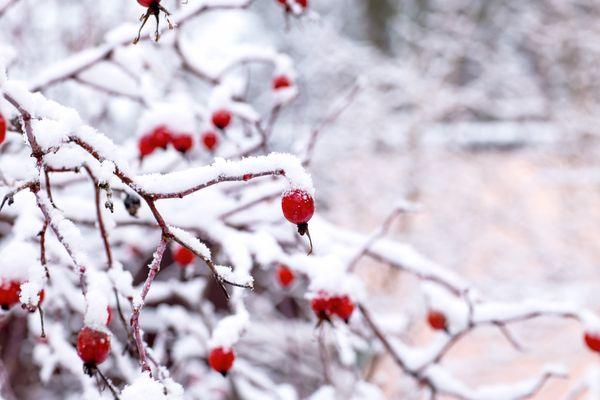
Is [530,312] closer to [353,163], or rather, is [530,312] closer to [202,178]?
[202,178]

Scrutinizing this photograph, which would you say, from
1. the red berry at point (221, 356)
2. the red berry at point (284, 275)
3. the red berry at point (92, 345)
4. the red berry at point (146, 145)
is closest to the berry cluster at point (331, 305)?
the red berry at point (221, 356)

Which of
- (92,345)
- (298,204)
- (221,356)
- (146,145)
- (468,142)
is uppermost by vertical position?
(298,204)

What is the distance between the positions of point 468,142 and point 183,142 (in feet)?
26.5

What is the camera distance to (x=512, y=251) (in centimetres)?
743

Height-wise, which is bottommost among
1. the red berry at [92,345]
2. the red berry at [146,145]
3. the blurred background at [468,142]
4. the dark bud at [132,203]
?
the blurred background at [468,142]

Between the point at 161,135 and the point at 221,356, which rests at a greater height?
the point at 161,135

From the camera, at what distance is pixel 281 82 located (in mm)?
1807

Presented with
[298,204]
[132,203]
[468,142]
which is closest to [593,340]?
[298,204]

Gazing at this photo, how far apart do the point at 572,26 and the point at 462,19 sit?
4.28ft

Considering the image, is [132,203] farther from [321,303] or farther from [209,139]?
[209,139]

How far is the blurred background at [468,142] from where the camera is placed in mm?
6852

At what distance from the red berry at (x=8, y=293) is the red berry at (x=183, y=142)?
582 mm

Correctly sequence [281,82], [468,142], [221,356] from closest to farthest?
[221,356]
[281,82]
[468,142]

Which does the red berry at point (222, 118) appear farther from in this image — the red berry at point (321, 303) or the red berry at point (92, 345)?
the red berry at point (92, 345)
